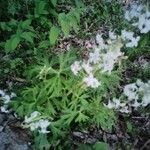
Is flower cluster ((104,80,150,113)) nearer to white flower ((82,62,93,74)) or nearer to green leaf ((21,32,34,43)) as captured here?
white flower ((82,62,93,74))

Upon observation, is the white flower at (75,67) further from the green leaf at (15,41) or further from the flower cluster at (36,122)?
the green leaf at (15,41)

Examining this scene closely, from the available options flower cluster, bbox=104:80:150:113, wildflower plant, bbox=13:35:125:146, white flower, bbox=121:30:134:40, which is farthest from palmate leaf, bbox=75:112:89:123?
white flower, bbox=121:30:134:40

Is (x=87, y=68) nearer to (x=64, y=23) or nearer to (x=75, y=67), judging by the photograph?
(x=75, y=67)

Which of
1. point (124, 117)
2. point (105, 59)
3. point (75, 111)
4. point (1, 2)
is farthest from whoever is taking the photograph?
point (1, 2)

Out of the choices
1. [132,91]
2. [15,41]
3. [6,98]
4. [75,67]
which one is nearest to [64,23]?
[15,41]

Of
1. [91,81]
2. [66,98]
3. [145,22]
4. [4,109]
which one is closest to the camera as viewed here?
[145,22]

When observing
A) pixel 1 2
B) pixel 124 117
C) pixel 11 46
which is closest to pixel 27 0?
pixel 1 2

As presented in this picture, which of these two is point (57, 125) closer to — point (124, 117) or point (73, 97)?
point (73, 97)
